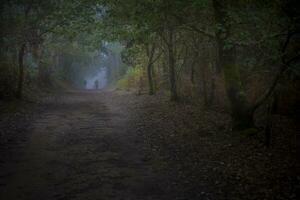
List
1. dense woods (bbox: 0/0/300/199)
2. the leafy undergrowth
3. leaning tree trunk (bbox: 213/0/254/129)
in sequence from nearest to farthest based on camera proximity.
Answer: the leafy undergrowth
dense woods (bbox: 0/0/300/199)
leaning tree trunk (bbox: 213/0/254/129)

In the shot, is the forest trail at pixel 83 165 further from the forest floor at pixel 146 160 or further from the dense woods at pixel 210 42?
the dense woods at pixel 210 42

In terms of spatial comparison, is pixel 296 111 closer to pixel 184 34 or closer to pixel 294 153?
pixel 294 153

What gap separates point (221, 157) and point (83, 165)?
12.4 feet

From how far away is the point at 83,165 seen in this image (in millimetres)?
11469

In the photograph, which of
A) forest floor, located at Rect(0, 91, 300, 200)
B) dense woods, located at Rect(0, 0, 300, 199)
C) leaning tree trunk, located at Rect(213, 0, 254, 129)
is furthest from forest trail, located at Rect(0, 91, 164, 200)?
dense woods, located at Rect(0, 0, 300, 199)

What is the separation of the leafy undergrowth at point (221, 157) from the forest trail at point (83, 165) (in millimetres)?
661

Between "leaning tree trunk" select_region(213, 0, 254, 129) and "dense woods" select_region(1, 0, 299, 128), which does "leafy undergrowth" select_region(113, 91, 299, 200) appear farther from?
"dense woods" select_region(1, 0, 299, 128)

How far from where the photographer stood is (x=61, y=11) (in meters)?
23.8

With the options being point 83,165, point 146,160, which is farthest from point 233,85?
point 83,165

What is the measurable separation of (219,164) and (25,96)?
17.8 m

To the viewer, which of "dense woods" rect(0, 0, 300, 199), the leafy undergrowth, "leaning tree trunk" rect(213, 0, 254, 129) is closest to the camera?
the leafy undergrowth

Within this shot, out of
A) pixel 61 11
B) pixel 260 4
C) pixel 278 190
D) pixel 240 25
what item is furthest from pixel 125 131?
pixel 61 11

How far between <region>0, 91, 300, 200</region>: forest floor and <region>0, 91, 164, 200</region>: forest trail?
2cm

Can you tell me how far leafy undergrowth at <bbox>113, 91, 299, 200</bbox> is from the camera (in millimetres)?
9203
